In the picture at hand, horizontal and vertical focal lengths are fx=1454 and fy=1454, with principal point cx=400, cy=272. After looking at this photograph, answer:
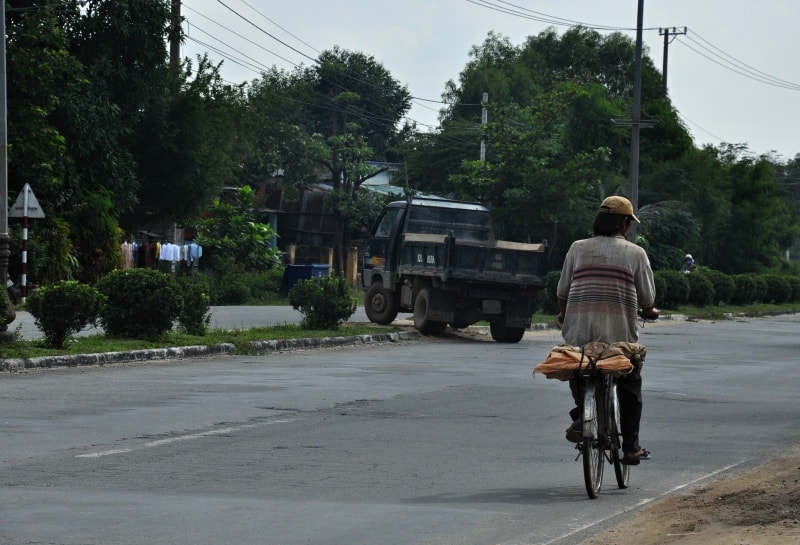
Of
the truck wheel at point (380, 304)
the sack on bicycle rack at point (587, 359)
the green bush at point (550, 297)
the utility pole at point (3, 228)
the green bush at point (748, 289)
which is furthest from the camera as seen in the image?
the green bush at point (748, 289)

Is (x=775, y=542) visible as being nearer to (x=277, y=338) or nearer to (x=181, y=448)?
(x=181, y=448)

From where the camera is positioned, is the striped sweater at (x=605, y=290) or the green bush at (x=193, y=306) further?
the green bush at (x=193, y=306)

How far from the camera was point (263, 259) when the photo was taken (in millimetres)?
48031

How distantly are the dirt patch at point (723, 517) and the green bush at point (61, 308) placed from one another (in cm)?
1129

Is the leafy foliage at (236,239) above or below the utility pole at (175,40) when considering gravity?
below

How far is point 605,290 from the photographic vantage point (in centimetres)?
924

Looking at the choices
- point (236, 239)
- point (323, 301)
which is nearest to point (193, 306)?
point (323, 301)

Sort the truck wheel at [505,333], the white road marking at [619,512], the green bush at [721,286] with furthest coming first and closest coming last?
1. the green bush at [721,286]
2. the truck wheel at [505,333]
3. the white road marking at [619,512]

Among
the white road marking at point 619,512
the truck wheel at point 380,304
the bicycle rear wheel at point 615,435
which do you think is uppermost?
the truck wheel at point 380,304

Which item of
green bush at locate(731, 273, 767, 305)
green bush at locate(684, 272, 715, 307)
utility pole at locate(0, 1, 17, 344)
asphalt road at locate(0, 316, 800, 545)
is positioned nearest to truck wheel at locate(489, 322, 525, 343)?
asphalt road at locate(0, 316, 800, 545)

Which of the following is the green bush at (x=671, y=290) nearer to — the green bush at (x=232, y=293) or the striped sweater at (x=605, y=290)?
the green bush at (x=232, y=293)

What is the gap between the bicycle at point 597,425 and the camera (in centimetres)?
877

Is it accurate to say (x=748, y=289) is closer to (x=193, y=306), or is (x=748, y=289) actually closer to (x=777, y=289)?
(x=777, y=289)

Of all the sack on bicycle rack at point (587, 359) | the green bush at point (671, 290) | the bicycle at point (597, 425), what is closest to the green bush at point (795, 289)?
the green bush at point (671, 290)
